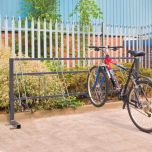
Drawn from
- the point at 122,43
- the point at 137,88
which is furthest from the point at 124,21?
the point at 137,88

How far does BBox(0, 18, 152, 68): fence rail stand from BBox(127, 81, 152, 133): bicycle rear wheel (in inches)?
147

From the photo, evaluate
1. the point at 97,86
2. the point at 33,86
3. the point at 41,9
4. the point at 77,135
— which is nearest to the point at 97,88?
the point at 97,86

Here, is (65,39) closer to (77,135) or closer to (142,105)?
(142,105)

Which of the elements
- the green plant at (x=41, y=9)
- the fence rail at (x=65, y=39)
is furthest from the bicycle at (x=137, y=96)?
the green plant at (x=41, y=9)

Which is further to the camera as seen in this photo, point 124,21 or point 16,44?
point 124,21

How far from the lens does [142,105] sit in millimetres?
6711

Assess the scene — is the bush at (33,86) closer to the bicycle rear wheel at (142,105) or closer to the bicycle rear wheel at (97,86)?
the bicycle rear wheel at (97,86)

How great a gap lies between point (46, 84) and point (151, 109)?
2378 millimetres

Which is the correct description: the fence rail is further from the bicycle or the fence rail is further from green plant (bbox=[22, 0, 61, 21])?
the bicycle

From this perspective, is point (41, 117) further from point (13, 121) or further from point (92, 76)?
point (92, 76)

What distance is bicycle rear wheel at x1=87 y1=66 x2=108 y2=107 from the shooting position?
788cm

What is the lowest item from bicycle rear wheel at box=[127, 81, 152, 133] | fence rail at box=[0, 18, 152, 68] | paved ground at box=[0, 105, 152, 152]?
paved ground at box=[0, 105, 152, 152]

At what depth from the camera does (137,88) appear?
6742 mm

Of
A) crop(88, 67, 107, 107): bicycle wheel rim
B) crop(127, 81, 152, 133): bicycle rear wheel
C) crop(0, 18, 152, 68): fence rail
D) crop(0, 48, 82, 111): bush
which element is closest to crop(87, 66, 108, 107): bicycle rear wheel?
crop(88, 67, 107, 107): bicycle wheel rim
